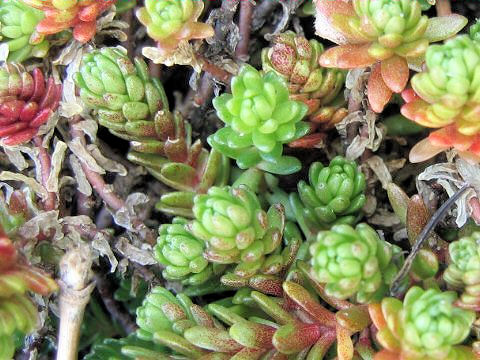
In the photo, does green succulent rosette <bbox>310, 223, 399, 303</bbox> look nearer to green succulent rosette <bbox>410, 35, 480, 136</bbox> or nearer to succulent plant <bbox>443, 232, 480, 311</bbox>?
succulent plant <bbox>443, 232, 480, 311</bbox>

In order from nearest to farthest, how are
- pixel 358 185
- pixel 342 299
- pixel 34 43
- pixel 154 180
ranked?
A: pixel 342 299, pixel 358 185, pixel 34 43, pixel 154 180

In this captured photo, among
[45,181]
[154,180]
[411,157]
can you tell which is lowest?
[154,180]

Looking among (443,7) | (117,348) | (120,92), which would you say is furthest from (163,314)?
(443,7)

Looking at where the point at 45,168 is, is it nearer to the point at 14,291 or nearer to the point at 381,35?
the point at 14,291

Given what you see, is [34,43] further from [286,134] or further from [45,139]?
[286,134]

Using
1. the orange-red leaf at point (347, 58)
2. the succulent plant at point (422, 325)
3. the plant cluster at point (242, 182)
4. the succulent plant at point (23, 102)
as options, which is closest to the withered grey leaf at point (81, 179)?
the plant cluster at point (242, 182)

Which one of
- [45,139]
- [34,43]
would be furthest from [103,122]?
[34,43]

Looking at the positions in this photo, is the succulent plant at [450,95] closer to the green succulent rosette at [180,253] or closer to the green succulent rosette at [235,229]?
the green succulent rosette at [235,229]
